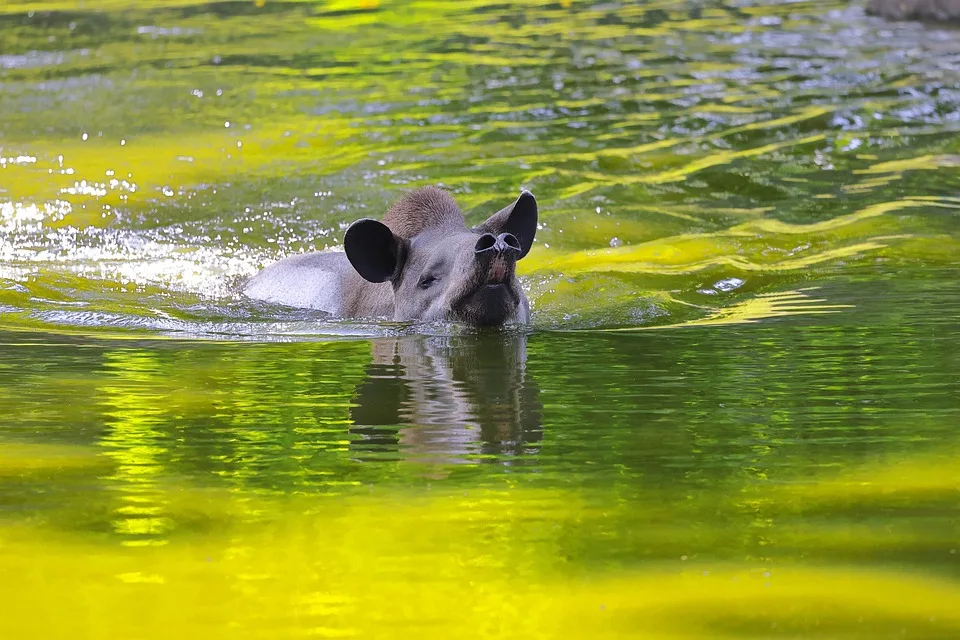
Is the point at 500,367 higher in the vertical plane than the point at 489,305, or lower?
lower

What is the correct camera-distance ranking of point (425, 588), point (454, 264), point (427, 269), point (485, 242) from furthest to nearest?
point (427, 269) < point (454, 264) < point (485, 242) < point (425, 588)

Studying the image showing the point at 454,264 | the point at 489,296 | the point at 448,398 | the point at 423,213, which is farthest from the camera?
the point at 423,213

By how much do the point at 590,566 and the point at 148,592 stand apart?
100 centimetres

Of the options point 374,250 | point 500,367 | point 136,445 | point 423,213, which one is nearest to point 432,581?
point 136,445

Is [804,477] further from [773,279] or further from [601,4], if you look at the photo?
[601,4]

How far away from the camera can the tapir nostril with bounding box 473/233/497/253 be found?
6.80 meters

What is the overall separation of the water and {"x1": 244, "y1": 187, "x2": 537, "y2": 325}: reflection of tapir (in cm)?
19

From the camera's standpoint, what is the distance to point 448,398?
219 inches

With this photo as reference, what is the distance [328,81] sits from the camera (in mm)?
17797

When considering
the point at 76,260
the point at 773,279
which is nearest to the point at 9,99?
the point at 76,260

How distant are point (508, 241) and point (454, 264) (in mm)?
525

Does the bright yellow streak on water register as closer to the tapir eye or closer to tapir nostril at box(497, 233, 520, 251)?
tapir nostril at box(497, 233, 520, 251)

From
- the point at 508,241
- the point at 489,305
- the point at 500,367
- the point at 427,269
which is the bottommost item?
the point at 500,367

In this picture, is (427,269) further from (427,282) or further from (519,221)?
(519,221)
